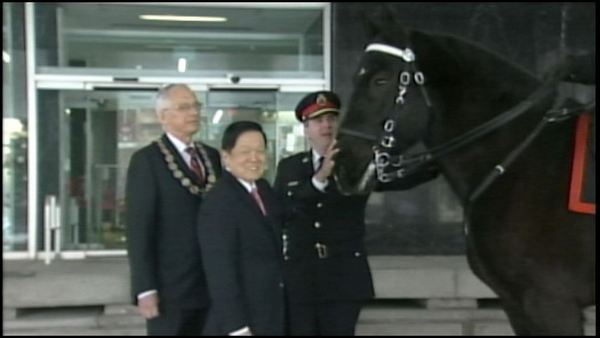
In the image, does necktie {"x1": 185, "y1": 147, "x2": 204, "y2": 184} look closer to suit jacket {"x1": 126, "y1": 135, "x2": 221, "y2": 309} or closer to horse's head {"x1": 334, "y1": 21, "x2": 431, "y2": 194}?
suit jacket {"x1": 126, "y1": 135, "x2": 221, "y2": 309}

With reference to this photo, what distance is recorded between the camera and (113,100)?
6.59 metres

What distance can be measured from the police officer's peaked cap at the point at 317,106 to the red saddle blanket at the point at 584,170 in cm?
86

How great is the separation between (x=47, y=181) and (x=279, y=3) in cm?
242

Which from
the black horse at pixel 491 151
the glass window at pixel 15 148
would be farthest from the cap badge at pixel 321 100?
the glass window at pixel 15 148

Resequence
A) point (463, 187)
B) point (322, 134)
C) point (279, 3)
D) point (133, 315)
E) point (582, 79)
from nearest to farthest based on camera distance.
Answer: point (582, 79)
point (463, 187)
point (322, 134)
point (133, 315)
point (279, 3)

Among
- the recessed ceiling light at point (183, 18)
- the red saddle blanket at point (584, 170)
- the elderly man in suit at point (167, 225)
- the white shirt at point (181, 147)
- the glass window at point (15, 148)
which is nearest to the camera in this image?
the red saddle blanket at point (584, 170)

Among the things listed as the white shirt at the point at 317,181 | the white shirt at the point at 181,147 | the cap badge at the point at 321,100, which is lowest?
the white shirt at the point at 317,181

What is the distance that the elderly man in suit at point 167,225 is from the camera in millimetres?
2488

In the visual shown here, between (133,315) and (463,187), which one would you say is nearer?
(463,187)

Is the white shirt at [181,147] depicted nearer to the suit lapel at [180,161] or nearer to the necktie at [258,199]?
the suit lapel at [180,161]

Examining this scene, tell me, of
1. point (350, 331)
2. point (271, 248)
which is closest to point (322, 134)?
point (271, 248)

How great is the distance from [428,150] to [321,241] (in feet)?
2.01

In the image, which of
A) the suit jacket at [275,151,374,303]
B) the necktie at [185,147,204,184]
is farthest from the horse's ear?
the necktie at [185,147,204,184]

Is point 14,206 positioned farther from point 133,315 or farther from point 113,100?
point 133,315
